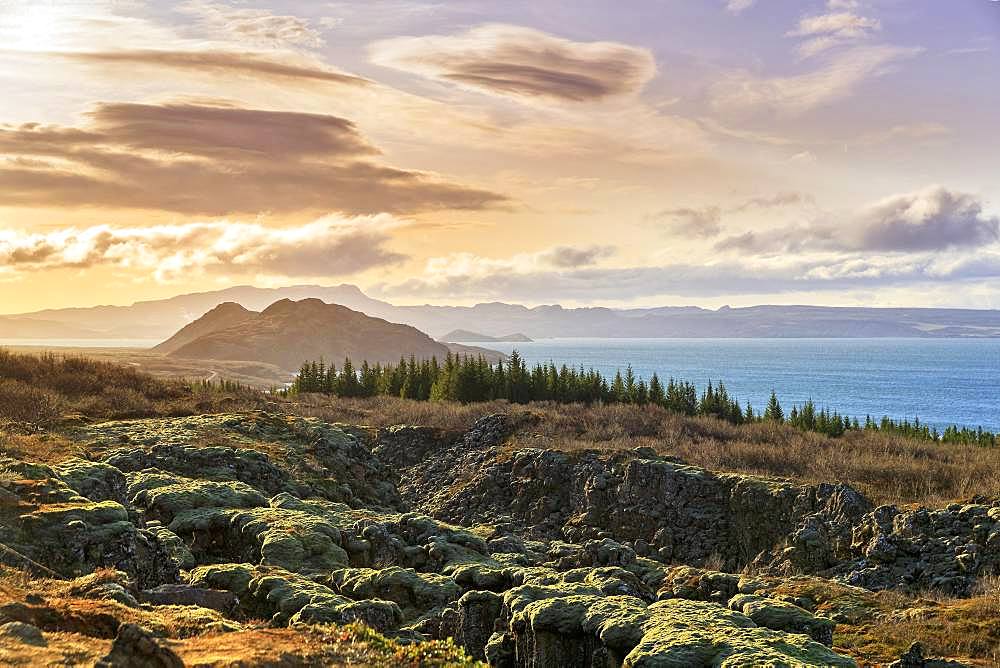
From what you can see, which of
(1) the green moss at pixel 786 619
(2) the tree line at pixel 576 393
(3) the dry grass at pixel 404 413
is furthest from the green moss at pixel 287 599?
(2) the tree line at pixel 576 393

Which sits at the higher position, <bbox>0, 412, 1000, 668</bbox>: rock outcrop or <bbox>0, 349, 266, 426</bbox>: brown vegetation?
<bbox>0, 349, 266, 426</bbox>: brown vegetation

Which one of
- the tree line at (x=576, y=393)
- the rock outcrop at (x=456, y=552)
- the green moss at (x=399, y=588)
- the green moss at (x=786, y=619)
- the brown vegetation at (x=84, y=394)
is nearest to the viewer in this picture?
the rock outcrop at (x=456, y=552)

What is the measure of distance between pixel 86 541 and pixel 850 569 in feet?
98.4

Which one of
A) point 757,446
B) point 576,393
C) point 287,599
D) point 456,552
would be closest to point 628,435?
point 757,446

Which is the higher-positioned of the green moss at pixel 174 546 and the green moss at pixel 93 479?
the green moss at pixel 93 479

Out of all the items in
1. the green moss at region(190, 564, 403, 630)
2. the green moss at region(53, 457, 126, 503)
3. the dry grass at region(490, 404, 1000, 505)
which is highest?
the green moss at region(53, 457, 126, 503)

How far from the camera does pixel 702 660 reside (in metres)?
13.7

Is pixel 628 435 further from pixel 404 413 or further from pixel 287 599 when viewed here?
pixel 287 599

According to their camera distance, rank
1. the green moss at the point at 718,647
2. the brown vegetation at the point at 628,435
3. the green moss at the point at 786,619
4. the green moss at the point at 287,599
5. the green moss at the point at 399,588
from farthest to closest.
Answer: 1. the brown vegetation at the point at 628,435
2. the green moss at the point at 399,588
3. the green moss at the point at 287,599
4. the green moss at the point at 786,619
5. the green moss at the point at 718,647

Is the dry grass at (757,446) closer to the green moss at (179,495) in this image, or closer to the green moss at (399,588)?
the green moss at (179,495)

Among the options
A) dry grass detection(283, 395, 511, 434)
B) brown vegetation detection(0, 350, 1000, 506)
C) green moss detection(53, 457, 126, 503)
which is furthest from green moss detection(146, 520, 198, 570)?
dry grass detection(283, 395, 511, 434)

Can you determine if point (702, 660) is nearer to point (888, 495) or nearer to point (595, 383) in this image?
point (888, 495)

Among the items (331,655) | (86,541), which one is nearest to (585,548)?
(331,655)

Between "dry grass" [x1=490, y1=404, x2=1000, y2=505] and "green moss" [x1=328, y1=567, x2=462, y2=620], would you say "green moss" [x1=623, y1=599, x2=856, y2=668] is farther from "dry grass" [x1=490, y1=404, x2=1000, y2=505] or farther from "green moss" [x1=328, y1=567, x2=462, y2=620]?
"dry grass" [x1=490, y1=404, x2=1000, y2=505]
